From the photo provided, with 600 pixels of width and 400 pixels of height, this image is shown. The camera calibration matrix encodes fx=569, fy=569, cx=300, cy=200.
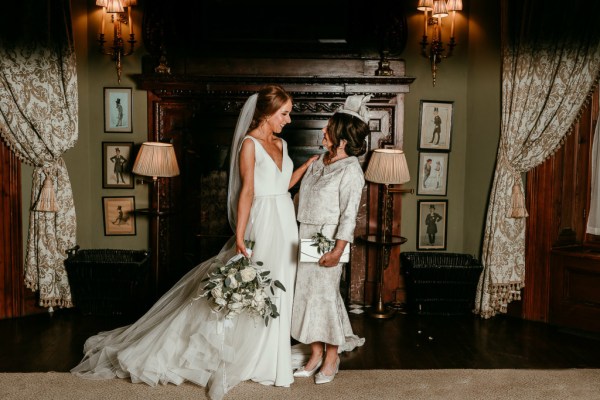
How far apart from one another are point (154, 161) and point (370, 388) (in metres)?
2.61

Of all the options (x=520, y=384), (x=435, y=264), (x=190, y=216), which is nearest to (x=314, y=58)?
(x=190, y=216)

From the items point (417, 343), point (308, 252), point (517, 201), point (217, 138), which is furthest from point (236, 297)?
point (517, 201)

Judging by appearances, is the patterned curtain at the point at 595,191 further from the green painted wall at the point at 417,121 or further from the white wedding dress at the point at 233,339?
the white wedding dress at the point at 233,339

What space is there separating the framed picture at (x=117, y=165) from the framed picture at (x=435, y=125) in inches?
107

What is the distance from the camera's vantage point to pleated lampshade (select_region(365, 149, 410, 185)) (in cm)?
481

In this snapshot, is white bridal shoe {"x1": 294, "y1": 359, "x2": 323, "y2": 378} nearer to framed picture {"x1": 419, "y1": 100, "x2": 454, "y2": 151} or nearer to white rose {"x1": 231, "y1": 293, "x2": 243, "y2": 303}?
white rose {"x1": 231, "y1": 293, "x2": 243, "y2": 303}

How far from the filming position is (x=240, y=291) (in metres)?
3.15

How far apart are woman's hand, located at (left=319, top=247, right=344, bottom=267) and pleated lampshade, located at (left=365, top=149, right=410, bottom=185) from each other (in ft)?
5.33

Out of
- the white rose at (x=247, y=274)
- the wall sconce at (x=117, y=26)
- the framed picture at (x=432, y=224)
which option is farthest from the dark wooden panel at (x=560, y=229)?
the wall sconce at (x=117, y=26)

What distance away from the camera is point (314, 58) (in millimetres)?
5223

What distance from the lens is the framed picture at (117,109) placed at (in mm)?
5215

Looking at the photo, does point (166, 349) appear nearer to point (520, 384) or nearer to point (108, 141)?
point (520, 384)

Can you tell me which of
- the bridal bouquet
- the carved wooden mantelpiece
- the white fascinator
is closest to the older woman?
the white fascinator

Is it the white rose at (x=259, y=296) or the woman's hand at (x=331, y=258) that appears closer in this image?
the white rose at (x=259, y=296)
